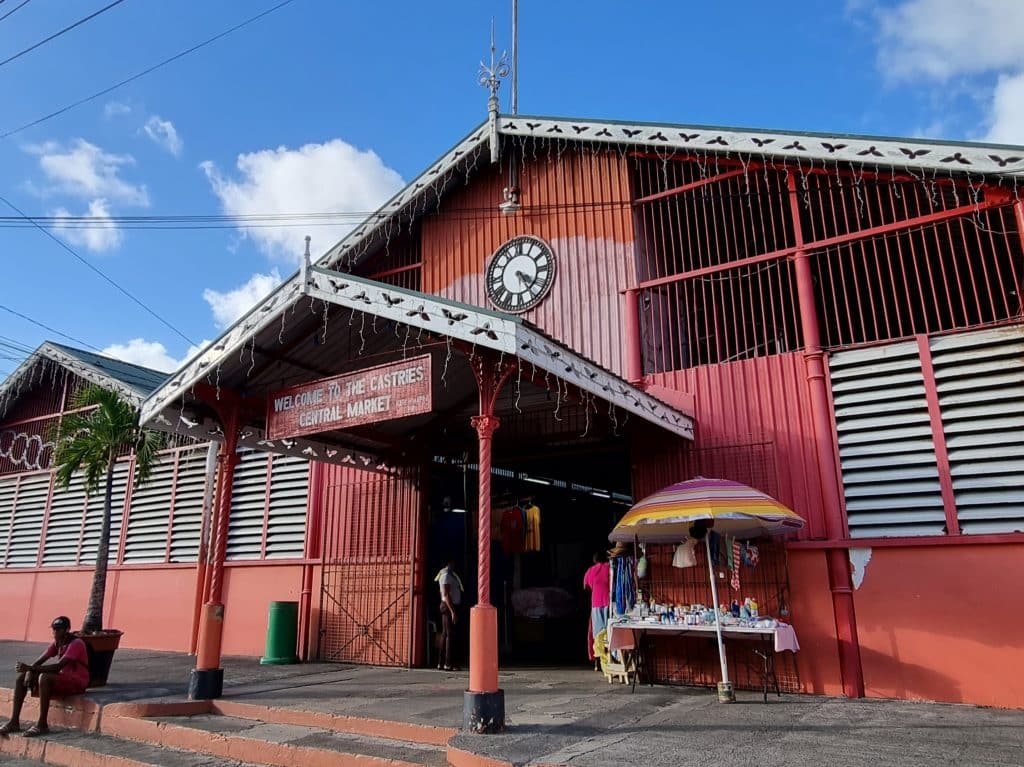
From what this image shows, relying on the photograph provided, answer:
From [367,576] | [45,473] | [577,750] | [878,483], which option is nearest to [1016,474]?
[878,483]

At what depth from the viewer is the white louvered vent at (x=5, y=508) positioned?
17.4 metres

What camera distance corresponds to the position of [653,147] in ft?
34.7

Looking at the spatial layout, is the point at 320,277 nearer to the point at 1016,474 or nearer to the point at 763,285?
the point at 763,285

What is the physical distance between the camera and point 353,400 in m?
8.27

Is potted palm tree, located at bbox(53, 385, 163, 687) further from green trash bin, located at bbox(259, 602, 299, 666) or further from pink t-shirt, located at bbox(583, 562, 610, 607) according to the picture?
pink t-shirt, located at bbox(583, 562, 610, 607)

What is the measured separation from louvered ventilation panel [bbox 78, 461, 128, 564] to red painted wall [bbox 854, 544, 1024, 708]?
13.9m

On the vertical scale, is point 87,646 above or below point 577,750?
above

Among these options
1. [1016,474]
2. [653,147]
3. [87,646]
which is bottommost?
[87,646]

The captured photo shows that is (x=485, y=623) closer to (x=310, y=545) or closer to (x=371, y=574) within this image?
(x=371, y=574)

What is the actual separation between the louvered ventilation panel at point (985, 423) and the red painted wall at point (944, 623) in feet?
1.35

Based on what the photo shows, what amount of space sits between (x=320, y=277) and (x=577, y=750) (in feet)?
17.6

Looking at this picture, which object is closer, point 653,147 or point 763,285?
point 763,285

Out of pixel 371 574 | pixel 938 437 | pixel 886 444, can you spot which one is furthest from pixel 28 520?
pixel 938 437

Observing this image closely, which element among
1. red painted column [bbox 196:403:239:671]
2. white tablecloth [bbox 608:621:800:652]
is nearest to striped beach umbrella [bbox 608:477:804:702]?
white tablecloth [bbox 608:621:800:652]
